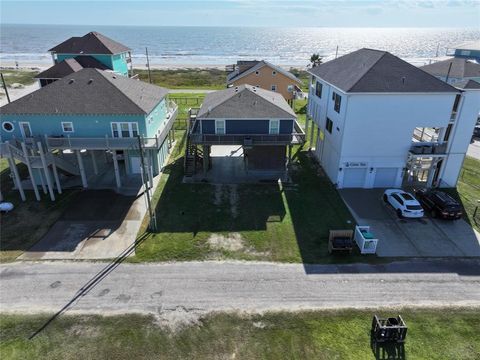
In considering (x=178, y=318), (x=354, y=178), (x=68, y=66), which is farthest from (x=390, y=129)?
(x=68, y=66)

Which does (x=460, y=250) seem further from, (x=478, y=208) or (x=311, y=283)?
(x=311, y=283)

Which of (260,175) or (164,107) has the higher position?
(164,107)

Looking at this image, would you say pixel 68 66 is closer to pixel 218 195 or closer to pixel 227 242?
pixel 218 195

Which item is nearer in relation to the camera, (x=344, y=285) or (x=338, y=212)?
(x=344, y=285)

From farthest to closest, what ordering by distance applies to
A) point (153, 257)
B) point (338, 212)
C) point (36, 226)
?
point (338, 212) < point (36, 226) < point (153, 257)


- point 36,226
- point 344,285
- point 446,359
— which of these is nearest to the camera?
point 446,359

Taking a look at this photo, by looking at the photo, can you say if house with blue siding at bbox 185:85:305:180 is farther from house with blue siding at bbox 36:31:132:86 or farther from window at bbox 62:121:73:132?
house with blue siding at bbox 36:31:132:86

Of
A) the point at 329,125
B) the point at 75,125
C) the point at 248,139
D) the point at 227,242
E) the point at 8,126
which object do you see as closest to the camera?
the point at 227,242

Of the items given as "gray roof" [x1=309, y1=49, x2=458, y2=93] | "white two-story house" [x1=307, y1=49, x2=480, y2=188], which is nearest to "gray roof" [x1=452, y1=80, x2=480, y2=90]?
"white two-story house" [x1=307, y1=49, x2=480, y2=188]

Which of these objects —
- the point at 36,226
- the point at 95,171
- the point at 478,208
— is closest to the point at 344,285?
the point at 478,208
